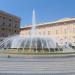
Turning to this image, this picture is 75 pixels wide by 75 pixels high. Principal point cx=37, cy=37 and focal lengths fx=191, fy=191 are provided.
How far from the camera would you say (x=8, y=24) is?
65812 mm

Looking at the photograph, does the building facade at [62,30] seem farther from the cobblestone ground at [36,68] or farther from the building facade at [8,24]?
the cobblestone ground at [36,68]

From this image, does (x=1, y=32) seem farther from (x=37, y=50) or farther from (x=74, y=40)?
(x=37, y=50)

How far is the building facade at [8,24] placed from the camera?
62.5 metres

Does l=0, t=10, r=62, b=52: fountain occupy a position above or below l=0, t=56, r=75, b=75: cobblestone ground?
above

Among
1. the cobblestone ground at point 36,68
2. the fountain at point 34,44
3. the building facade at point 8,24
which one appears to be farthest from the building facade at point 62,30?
the cobblestone ground at point 36,68

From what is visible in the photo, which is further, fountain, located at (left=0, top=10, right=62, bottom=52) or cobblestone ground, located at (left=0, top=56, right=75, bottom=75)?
fountain, located at (left=0, top=10, right=62, bottom=52)

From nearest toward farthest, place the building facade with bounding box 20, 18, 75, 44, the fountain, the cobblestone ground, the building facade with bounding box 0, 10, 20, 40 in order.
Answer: the cobblestone ground < the fountain < the building facade with bounding box 0, 10, 20, 40 < the building facade with bounding box 20, 18, 75, 44

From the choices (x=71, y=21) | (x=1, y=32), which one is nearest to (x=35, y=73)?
(x=1, y=32)

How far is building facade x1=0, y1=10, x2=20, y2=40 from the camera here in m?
62.5

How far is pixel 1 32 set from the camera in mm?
61812

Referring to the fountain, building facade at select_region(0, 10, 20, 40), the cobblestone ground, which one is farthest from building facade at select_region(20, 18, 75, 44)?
the cobblestone ground

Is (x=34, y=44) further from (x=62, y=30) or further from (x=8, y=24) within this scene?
(x=62, y=30)

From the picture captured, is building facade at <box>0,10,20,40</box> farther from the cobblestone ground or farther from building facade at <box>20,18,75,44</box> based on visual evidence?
the cobblestone ground

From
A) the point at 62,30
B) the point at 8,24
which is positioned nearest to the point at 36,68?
the point at 8,24
